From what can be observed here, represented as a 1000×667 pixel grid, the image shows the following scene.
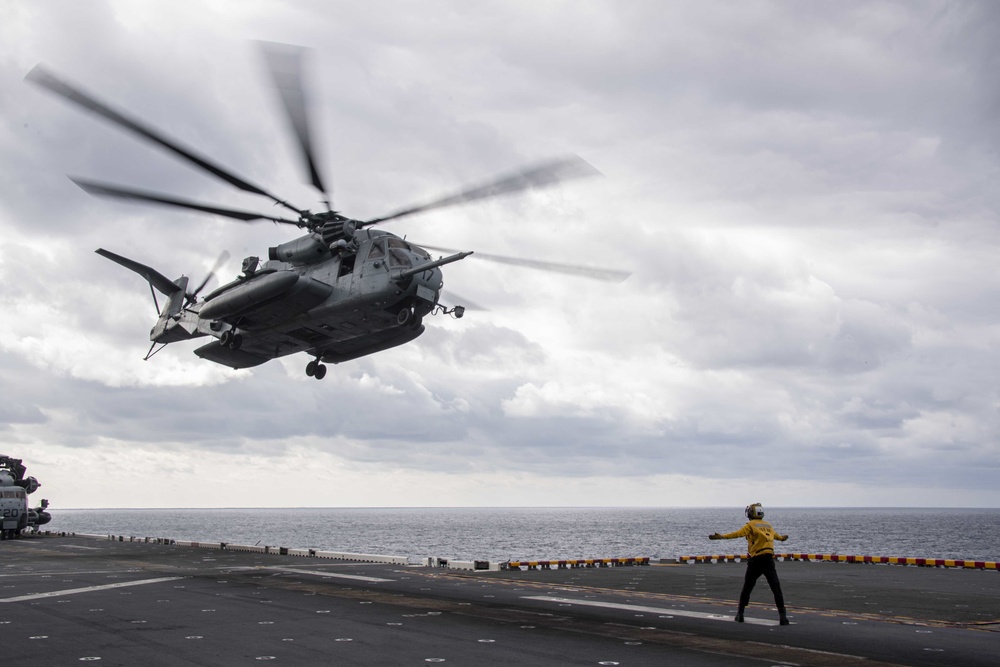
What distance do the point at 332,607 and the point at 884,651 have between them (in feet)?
35.8

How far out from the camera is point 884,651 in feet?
37.6

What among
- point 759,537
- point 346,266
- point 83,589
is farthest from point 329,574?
point 759,537

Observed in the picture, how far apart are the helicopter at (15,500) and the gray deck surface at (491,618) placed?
37026mm

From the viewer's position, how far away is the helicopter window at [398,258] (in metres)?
24.6

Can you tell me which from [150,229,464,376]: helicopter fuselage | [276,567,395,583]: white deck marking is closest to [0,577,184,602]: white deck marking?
[276,567,395,583]: white deck marking

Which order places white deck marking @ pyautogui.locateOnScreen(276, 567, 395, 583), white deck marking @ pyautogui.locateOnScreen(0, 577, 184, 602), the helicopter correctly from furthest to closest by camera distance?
the helicopter → white deck marking @ pyautogui.locateOnScreen(276, 567, 395, 583) → white deck marking @ pyautogui.locateOnScreen(0, 577, 184, 602)

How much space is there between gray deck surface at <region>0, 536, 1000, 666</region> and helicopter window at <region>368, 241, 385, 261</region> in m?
9.80

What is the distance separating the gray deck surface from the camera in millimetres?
11375

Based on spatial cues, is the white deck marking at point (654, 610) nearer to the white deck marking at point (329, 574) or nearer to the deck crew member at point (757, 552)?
the deck crew member at point (757, 552)

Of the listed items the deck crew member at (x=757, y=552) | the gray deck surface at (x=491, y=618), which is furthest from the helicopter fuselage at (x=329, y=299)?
the deck crew member at (x=757, y=552)

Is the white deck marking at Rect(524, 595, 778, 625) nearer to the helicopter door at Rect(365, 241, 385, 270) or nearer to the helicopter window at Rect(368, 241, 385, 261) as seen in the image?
the helicopter door at Rect(365, 241, 385, 270)

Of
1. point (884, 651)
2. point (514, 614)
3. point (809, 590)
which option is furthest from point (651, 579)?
point (884, 651)

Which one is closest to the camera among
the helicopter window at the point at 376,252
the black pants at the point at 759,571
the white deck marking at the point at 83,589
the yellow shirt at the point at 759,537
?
the black pants at the point at 759,571

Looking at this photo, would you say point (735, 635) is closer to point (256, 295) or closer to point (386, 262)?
point (386, 262)
